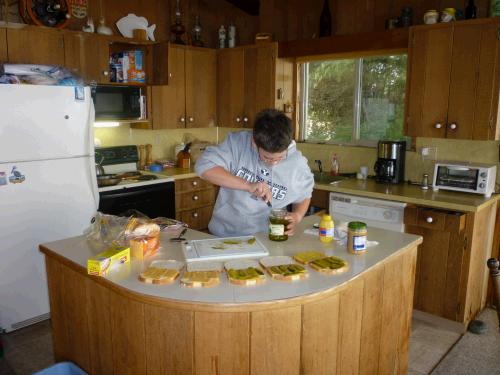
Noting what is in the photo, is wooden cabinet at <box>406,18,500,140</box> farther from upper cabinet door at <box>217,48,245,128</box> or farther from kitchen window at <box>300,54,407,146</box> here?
upper cabinet door at <box>217,48,245,128</box>

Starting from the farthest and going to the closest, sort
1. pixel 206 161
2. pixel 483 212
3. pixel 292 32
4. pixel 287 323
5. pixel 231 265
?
1. pixel 292 32
2. pixel 483 212
3. pixel 206 161
4. pixel 231 265
5. pixel 287 323

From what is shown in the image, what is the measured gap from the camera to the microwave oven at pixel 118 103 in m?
3.83

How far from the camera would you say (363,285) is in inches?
74.1

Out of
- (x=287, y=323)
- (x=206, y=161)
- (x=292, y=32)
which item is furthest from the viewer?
(x=292, y=32)

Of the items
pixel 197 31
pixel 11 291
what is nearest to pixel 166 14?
pixel 197 31

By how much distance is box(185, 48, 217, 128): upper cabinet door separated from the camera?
454 centimetres

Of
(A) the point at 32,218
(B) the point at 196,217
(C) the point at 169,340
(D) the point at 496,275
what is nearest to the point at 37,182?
(A) the point at 32,218

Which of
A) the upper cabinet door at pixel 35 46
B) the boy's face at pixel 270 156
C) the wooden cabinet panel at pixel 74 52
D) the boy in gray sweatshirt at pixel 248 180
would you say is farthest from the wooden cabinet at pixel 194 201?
the boy's face at pixel 270 156

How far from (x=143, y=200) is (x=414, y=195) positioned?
219 cm

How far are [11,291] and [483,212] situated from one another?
10.8 feet

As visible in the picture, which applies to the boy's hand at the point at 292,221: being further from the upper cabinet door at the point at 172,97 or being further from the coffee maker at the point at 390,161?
the upper cabinet door at the point at 172,97

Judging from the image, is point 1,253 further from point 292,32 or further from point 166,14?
point 292,32

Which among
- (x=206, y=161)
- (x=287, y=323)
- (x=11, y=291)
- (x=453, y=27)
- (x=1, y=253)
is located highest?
(x=453, y=27)

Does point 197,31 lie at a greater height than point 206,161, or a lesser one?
greater
